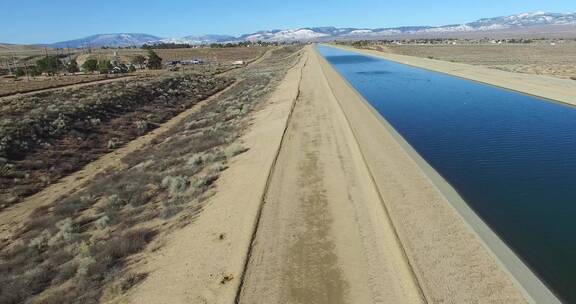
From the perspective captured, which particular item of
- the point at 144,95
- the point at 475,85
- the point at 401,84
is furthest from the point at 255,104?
the point at 475,85

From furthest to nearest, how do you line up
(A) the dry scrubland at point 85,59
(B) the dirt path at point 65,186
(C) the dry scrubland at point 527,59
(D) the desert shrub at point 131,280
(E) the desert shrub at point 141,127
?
(C) the dry scrubland at point 527,59 → (A) the dry scrubland at point 85,59 → (E) the desert shrub at point 141,127 → (B) the dirt path at point 65,186 → (D) the desert shrub at point 131,280

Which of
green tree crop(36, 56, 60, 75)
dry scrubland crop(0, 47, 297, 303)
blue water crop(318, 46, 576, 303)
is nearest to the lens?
dry scrubland crop(0, 47, 297, 303)

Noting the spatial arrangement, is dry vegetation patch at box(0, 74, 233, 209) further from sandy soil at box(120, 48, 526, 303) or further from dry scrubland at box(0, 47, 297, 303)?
sandy soil at box(120, 48, 526, 303)

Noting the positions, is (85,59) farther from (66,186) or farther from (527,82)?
(66,186)

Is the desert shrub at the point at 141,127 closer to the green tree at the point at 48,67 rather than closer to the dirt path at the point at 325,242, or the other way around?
the dirt path at the point at 325,242

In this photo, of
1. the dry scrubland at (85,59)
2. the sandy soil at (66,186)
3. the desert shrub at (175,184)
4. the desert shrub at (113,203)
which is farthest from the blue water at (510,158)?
the dry scrubland at (85,59)

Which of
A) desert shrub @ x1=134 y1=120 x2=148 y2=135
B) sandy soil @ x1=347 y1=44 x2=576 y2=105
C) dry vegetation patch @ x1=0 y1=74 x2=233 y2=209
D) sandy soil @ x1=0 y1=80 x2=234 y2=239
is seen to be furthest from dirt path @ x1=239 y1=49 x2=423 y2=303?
sandy soil @ x1=347 y1=44 x2=576 y2=105
